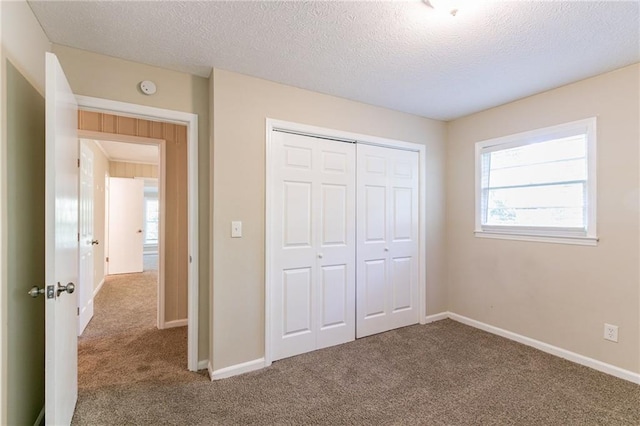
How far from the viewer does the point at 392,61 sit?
87.6 inches

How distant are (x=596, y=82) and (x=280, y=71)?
2.56 metres

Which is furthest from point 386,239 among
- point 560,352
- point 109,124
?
point 109,124

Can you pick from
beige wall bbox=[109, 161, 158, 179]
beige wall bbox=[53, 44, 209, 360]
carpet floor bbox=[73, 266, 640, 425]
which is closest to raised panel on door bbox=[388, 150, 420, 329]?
carpet floor bbox=[73, 266, 640, 425]

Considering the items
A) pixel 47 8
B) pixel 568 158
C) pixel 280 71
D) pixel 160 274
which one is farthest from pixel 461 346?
pixel 47 8

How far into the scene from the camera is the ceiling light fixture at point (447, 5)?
60.4 inches

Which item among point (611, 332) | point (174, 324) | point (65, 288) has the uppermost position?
point (65, 288)

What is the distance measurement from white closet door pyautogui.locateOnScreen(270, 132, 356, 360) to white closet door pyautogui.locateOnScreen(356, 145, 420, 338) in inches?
5.6

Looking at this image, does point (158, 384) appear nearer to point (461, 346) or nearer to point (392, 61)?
point (461, 346)

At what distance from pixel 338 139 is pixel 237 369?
2.20 meters

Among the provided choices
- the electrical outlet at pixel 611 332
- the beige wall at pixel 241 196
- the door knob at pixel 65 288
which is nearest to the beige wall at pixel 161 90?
the beige wall at pixel 241 196

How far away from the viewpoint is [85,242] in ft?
11.5

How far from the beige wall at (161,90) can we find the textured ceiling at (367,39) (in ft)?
0.25

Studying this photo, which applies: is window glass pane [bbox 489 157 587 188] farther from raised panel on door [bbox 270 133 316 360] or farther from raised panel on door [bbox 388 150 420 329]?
raised panel on door [bbox 270 133 316 360]

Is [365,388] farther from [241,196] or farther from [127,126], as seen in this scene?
[127,126]
